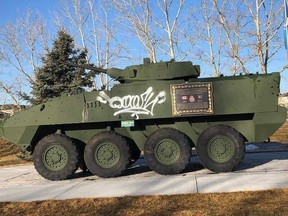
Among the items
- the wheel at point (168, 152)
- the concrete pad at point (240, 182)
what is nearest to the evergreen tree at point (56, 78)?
the wheel at point (168, 152)

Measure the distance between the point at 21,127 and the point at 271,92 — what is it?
554 cm

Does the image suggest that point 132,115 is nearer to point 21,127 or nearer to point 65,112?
point 65,112

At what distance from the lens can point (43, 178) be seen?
968 centimetres

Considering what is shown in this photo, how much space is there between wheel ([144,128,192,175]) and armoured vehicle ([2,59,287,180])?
21 mm

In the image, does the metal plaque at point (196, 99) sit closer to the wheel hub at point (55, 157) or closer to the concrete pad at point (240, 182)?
the concrete pad at point (240, 182)

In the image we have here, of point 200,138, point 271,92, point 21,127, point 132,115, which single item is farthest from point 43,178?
point 271,92

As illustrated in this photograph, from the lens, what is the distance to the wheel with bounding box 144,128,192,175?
874cm

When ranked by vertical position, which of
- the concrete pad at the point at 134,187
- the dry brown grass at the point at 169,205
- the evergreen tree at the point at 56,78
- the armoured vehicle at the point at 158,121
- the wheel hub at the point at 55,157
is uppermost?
the evergreen tree at the point at 56,78

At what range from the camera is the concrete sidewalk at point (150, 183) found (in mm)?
7090

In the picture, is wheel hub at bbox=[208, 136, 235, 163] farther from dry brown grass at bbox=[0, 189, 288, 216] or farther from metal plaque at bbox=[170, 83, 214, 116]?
dry brown grass at bbox=[0, 189, 288, 216]

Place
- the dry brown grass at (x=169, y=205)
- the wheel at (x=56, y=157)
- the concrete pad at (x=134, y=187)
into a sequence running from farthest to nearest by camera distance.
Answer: the wheel at (x=56, y=157) < the concrete pad at (x=134, y=187) < the dry brown grass at (x=169, y=205)

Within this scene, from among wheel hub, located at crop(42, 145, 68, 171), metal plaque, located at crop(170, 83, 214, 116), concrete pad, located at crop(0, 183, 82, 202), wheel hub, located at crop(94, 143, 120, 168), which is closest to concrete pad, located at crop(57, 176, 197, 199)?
concrete pad, located at crop(0, 183, 82, 202)

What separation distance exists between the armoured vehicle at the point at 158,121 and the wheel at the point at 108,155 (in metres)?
0.02

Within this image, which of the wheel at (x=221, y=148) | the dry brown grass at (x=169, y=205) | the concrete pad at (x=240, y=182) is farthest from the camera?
the wheel at (x=221, y=148)
